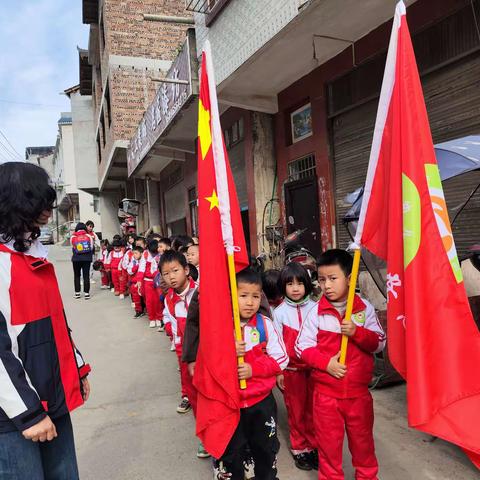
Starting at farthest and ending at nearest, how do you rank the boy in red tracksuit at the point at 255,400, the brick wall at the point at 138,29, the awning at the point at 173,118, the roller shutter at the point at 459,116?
the brick wall at the point at 138,29 < the awning at the point at 173,118 < the roller shutter at the point at 459,116 < the boy in red tracksuit at the point at 255,400

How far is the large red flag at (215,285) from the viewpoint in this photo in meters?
2.08

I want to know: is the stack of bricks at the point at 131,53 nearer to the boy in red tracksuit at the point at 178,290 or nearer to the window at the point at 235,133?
the window at the point at 235,133

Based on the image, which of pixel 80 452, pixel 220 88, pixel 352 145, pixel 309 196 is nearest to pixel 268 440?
pixel 80 452

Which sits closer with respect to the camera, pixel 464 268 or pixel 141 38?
pixel 464 268

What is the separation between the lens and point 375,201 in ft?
6.89

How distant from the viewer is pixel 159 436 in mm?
3326

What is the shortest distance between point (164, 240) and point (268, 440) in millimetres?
4747

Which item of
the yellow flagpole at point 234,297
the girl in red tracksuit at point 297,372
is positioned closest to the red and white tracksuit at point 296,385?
the girl in red tracksuit at point 297,372

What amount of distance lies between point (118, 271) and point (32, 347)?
9510 mm

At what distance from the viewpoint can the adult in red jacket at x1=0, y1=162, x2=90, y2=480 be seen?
153cm

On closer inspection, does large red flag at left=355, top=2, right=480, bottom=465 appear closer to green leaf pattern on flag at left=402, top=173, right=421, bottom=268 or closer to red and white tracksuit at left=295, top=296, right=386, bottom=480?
green leaf pattern on flag at left=402, top=173, right=421, bottom=268

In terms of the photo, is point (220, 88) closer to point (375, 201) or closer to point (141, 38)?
point (375, 201)

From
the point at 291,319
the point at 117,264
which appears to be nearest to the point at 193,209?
the point at 117,264

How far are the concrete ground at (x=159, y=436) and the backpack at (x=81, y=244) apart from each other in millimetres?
4625
